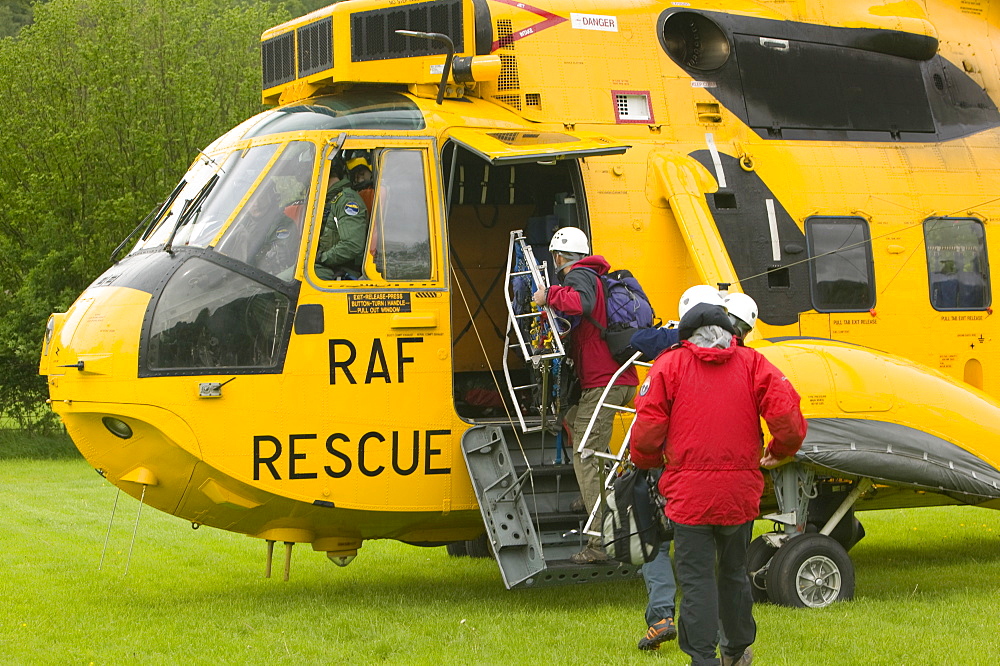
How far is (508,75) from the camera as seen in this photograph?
28.0ft

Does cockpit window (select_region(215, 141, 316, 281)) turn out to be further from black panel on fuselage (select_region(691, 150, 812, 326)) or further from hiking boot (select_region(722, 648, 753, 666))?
hiking boot (select_region(722, 648, 753, 666))

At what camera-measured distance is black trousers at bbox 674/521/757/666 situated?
5469 millimetres

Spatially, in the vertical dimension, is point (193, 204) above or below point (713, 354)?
above

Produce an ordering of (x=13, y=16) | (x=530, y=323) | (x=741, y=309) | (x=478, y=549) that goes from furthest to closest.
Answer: (x=13, y=16)
(x=478, y=549)
(x=530, y=323)
(x=741, y=309)

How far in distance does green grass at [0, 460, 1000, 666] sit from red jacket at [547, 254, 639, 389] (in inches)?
58.6

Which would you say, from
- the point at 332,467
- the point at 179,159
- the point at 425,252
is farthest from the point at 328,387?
the point at 179,159

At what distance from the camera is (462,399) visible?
9391mm

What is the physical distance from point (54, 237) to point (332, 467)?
17.2 m

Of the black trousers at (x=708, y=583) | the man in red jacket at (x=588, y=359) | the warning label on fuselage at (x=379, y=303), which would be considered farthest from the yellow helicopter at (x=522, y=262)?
the black trousers at (x=708, y=583)

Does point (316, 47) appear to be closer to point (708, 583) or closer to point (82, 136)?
point (708, 583)

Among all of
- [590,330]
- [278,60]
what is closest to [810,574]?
[590,330]

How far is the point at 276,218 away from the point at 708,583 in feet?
11.9

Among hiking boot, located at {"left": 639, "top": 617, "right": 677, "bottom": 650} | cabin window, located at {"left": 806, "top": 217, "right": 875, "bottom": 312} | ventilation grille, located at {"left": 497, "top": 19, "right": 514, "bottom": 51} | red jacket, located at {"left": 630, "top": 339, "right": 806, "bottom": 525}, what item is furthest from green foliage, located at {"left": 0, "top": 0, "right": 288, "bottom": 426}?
red jacket, located at {"left": 630, "top": 339, "right": 806, "bottom": 525}

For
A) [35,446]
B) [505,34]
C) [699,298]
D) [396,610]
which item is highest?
[505,34]
